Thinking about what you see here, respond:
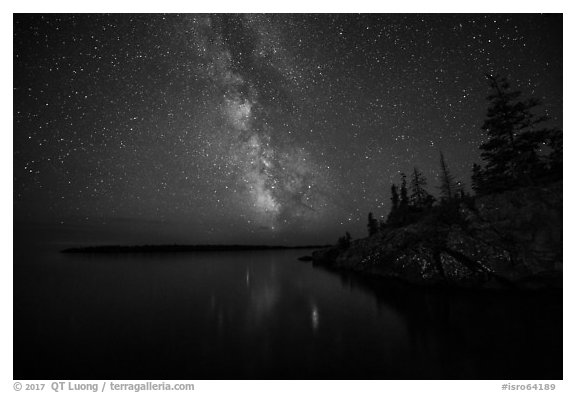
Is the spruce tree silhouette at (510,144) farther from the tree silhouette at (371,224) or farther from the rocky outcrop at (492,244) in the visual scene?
the tree silhouette at (371,224)

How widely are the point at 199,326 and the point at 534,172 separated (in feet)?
101

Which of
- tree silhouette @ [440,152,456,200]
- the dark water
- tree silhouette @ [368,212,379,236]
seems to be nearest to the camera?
the dark water

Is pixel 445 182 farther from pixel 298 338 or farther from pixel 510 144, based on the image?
pixel 298 338

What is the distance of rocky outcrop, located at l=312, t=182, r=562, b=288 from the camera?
671 inches

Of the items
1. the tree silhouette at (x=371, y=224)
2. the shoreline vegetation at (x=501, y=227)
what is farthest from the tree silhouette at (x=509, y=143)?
the tree silhouette at (x=371, y=224)

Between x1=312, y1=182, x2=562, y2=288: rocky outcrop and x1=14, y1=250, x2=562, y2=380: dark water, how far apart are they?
1854 millimetres

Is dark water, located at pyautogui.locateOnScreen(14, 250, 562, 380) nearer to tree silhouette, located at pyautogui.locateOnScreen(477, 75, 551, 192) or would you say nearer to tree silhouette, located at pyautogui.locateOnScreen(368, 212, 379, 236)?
tree silhouette, located at pyautogui.locateOnScreen(477, 75, 551, 192)

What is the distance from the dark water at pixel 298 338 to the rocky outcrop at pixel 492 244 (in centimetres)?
185

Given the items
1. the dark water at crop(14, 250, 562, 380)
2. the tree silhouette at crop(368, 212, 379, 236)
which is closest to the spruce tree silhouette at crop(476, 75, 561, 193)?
the dark water at crop(14, 250, 562, 380)

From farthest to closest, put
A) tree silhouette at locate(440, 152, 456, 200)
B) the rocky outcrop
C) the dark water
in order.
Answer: tree silhouette at locate(440, 152, 456, 200), the rocky outcrop, the dark water

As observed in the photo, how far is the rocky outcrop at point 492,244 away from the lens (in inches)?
671

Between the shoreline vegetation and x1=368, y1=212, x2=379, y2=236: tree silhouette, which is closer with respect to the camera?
the shoreline vegetation

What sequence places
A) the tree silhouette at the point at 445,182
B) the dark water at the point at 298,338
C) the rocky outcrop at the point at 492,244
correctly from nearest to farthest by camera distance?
the dark water at the point at 298,338, the rocky outcrop at the point at 492,244, the tree silhouette at the point at 445,182

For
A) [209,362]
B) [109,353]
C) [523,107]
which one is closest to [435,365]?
[209,362]
